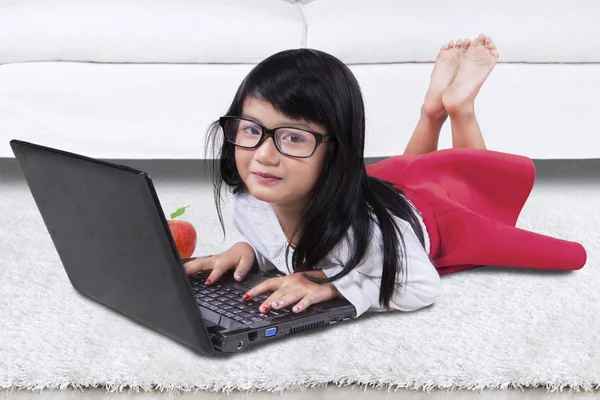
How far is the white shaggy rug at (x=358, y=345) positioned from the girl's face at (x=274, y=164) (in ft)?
0.64

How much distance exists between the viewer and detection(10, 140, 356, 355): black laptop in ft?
3.10

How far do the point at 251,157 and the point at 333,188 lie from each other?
0.12m

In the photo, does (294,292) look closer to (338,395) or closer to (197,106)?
(338,395)

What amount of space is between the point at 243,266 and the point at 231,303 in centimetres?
14

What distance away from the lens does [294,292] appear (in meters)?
1.11

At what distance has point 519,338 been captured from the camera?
1.11 metres

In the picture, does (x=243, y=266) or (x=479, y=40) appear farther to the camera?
(x=479, y=40)

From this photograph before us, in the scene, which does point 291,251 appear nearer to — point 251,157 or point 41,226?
point 251,157

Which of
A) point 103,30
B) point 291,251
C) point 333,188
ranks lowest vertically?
point 291,251

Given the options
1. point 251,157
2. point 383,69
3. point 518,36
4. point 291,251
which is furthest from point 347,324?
point 518,36

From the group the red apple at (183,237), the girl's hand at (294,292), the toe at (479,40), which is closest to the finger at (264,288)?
the girl's hand at (294,292)

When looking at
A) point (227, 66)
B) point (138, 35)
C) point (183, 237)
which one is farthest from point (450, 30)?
point (183, 237)

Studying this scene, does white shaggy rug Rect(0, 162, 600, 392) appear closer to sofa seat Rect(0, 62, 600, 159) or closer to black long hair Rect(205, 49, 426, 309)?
black long hair Rect(205, 49, 426, 309)

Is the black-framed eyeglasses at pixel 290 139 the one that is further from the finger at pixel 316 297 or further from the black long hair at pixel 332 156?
the finger at pixel 316 297
